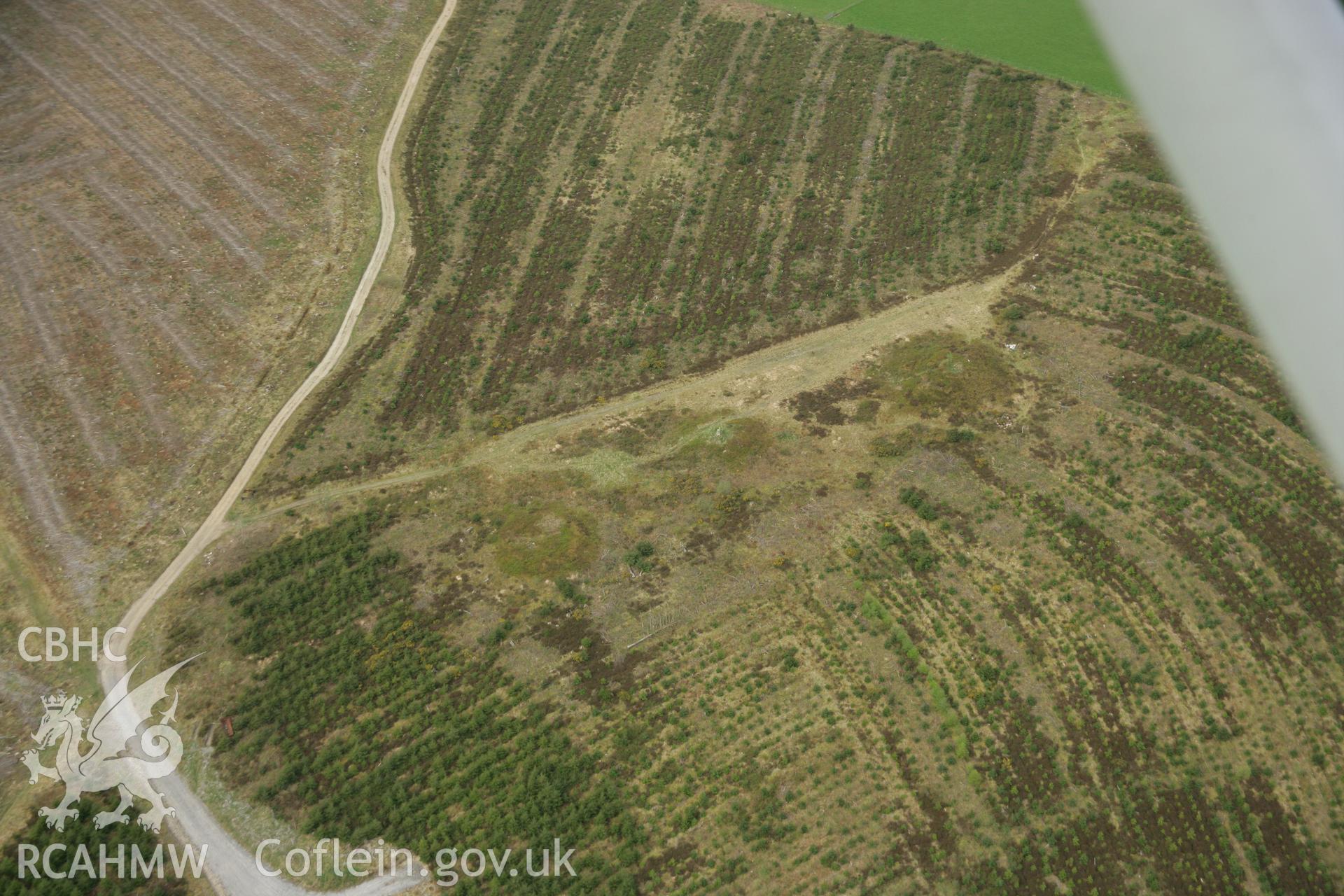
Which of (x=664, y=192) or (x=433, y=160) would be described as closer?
(x=664, y=192)

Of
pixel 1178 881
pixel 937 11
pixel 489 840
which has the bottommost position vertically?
pixel 489 840

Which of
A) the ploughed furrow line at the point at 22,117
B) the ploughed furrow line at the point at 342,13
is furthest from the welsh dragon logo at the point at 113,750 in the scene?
the ploughed furrow line at the point at 342,13

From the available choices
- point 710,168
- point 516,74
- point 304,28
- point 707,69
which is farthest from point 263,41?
point 710,168

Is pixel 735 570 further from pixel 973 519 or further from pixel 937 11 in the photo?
pixel 937 11

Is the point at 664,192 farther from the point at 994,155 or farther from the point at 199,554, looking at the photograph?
the point at 199,554

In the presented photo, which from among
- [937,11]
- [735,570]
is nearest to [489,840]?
[735,570]
